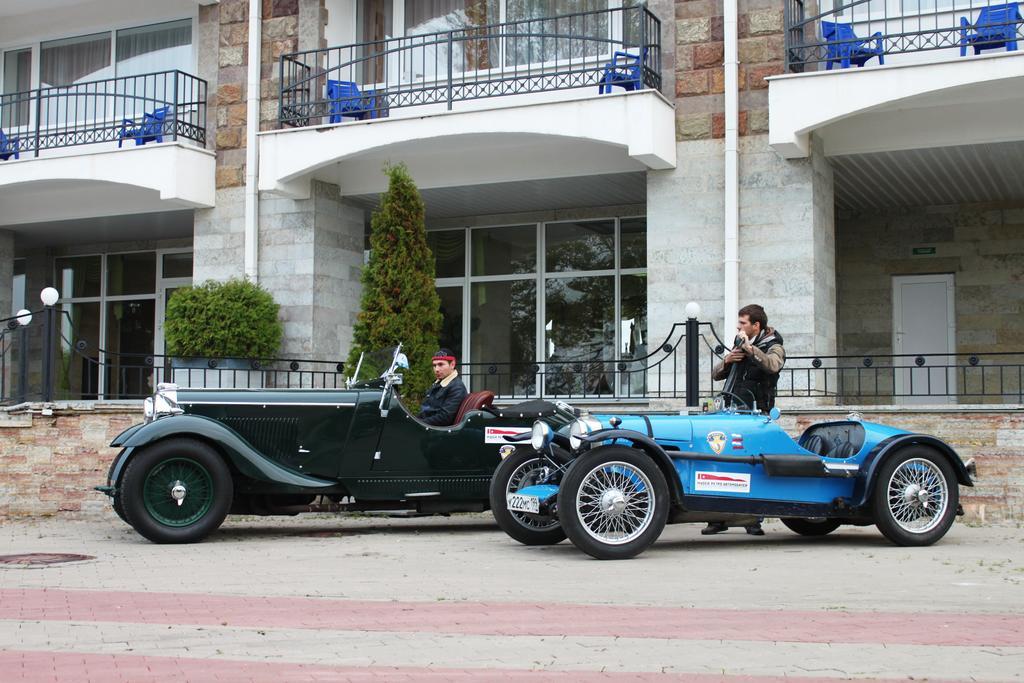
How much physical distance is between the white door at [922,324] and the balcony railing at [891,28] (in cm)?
362

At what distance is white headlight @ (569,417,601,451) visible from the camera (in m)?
8.65

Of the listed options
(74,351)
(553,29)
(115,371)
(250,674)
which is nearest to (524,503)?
(250,674)

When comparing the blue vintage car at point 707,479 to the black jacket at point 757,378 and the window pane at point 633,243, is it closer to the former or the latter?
the black jacket at point 757,378

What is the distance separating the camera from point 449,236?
18.9 m

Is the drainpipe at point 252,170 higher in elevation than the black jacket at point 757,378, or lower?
higher

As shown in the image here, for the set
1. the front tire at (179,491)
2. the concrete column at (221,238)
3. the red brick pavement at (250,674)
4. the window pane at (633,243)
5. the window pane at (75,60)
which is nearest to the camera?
the red brick pavement at (250,674)

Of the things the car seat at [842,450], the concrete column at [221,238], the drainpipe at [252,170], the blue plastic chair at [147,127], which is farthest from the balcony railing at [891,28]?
the blue plastic chair at [147,127]

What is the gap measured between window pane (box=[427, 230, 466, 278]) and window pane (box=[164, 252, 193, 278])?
4.43 meters

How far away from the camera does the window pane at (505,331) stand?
18000 mm

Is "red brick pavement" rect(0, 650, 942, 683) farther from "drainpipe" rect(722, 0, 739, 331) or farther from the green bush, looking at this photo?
the green bush

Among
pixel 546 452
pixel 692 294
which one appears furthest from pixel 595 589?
pixel 692 294

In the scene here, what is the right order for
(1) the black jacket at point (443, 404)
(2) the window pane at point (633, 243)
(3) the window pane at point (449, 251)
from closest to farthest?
1. (1) the black jacket at point (443, 404)
2. (2) the window pane at point (633, 243)
3. (3) the window pane at point (449, 251)

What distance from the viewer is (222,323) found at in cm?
1548

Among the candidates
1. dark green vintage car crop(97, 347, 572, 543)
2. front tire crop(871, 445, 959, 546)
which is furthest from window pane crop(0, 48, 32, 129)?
front tire crop(871, 445, 959, 546)
